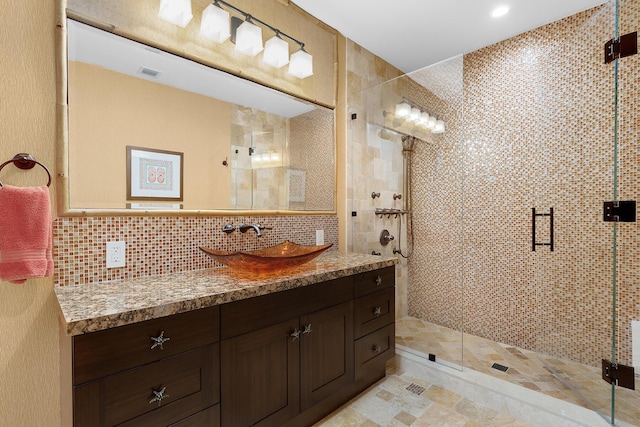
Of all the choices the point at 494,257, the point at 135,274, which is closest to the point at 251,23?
the point at 135,274

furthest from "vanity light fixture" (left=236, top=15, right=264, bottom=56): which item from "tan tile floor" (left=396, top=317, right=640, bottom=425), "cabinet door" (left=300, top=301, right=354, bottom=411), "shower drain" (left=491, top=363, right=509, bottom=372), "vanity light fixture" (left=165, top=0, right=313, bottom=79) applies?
"shower drain" (left=491, top=363, right=509, bottom=372)

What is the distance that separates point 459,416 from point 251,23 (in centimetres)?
275

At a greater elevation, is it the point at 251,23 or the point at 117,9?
the point at 251,23

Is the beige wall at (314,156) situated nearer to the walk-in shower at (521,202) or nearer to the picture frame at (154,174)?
the walk-in shower at (521,202)

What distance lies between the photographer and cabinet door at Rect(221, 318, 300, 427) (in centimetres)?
133

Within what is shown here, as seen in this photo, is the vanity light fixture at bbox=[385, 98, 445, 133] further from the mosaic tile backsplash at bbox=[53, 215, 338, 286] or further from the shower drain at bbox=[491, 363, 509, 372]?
the shower drain at bbox=[491, 363, 509, 372]

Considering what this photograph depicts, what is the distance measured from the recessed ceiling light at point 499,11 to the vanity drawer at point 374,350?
7.94ft

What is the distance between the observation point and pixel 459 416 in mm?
1887

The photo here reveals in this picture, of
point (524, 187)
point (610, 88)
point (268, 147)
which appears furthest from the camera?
point (524, 187)

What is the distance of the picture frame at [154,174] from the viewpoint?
5.13ft

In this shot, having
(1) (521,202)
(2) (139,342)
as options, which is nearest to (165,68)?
(2) (139,342)

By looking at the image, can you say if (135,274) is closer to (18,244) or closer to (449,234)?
(18,244)

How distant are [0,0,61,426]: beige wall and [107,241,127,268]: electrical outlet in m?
0.23

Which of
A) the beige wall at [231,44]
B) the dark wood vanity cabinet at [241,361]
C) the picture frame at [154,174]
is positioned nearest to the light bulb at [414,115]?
the beige wall at [231,44]
